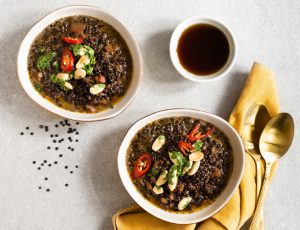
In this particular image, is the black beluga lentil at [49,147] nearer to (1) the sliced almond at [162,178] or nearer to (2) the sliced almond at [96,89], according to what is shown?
(2) the sliced almond at [96,89]

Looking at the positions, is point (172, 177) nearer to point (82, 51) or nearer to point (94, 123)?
point (94, 123)

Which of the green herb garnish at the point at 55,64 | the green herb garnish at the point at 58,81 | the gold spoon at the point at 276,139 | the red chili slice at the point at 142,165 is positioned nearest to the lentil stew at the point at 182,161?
the red chili slice at the point at 142,165

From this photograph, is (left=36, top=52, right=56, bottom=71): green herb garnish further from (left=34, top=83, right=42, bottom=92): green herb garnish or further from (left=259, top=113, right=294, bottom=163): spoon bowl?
(left=259, top=113, right=294, bottom=163): spoon bowl

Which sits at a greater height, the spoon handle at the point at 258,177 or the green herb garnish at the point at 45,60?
the green herb garnish at the point at 45,60

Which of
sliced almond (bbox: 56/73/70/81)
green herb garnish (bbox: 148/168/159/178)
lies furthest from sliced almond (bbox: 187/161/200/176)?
sliced almond (bbox: 56/73/70/81)

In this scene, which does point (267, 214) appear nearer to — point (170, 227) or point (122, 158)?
point (170, 227)

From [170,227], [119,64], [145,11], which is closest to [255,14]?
[145,11]

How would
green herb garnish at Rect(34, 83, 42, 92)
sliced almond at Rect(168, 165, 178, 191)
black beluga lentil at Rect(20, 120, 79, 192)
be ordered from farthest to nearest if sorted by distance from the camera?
black beluga lentil at Rect(20, 120, 79, 192), green herb garnish at Rect(34, 83, 42, 92), sliced almond at Rect(168, 165, 178, 191)

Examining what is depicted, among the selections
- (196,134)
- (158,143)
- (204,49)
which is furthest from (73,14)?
(196,134)
